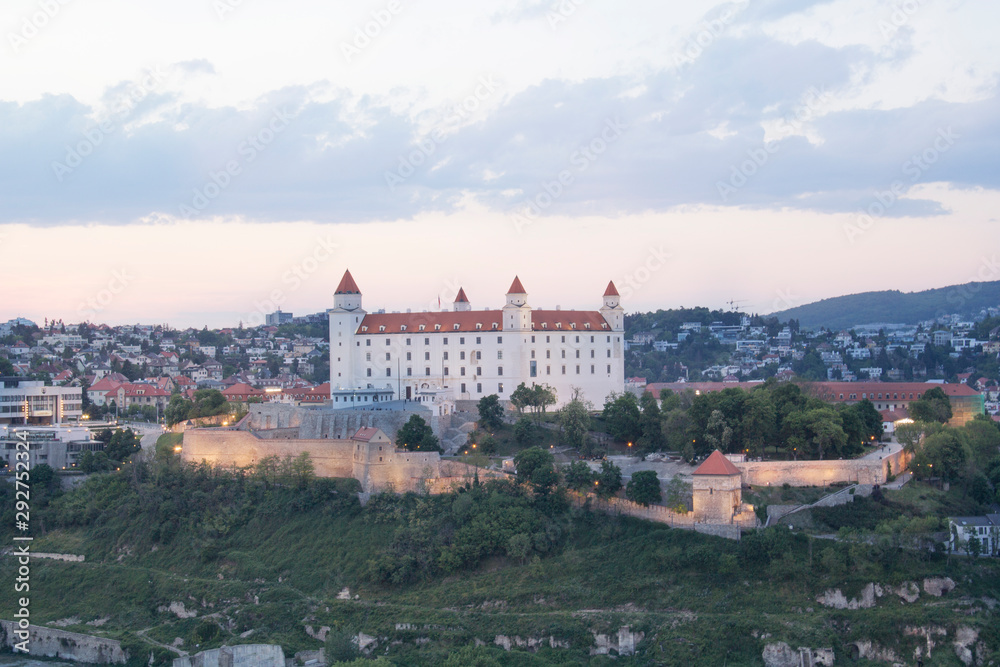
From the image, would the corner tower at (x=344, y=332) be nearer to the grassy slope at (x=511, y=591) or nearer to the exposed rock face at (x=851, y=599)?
the grassy slope at (x=511, y=591)

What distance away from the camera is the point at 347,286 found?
65.8m

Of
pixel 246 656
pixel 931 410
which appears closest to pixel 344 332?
pixel 246 656

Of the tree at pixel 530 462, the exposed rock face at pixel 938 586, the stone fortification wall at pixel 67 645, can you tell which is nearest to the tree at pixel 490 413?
the tree at pixel 530 462

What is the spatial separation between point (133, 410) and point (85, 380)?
596 inches

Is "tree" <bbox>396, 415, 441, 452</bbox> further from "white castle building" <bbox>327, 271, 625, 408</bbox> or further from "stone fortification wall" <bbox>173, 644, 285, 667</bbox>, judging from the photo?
"stone fortification wall" <bbox>173, 644, 285, 667</bbox>

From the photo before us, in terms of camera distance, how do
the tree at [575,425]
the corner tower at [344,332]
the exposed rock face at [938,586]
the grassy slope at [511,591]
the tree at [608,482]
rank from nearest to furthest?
the grassy slope at [511,591]
the exposed rock face at [938,586]
the tree at [608,482]
the tree at [575,425]
the corner tower at [344,332]

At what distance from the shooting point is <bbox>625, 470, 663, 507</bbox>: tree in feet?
140

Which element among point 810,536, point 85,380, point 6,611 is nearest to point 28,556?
point 6,611

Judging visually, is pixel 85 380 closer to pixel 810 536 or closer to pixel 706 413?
pixel 706 413

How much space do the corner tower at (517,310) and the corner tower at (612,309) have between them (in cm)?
584

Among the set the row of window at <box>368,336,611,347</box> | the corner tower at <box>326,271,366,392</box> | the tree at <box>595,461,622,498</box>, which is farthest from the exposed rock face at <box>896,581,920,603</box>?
the corner tower at <box>326,271,366,392</box>

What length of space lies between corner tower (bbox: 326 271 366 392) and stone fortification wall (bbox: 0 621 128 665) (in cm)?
2450

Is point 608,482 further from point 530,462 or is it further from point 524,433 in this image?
point 524,433

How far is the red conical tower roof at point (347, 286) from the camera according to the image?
215 feet
